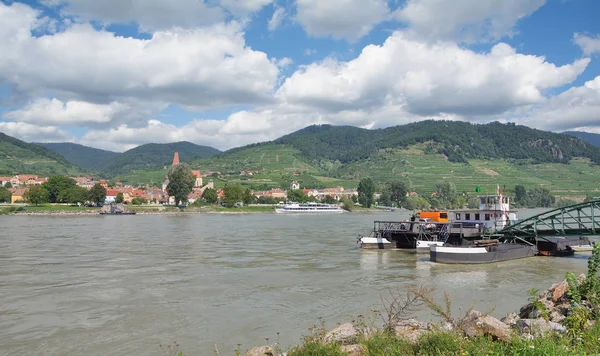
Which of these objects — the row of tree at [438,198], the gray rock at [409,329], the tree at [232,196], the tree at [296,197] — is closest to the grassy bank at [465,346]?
the gray rock at [409,329]

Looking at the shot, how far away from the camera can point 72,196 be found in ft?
400

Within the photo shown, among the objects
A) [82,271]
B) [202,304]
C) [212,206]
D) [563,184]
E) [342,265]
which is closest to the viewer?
[202,304]

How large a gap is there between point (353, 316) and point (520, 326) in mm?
7743

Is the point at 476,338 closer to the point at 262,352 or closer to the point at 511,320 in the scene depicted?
the point at 511,320

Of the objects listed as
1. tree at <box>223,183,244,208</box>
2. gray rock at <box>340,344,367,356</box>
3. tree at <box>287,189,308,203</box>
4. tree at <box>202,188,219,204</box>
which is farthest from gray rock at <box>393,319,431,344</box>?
tree at <box>287,189,308,203</box>

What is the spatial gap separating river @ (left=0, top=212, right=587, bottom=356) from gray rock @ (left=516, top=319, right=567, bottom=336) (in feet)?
22.2

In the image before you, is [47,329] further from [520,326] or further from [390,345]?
[520,326]

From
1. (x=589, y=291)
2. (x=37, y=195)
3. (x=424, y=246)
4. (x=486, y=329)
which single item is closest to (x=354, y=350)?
(x=486, y=329)

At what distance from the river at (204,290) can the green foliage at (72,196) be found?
90.0m

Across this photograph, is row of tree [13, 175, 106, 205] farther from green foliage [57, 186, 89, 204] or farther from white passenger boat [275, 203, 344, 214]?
white passenger boat [275, 203, 344, 214]

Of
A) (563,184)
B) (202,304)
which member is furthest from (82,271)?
(563,184)

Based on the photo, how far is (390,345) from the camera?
29.2 feet

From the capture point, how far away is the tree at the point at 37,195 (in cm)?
11800

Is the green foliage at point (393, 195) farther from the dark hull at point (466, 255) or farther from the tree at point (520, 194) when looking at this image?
the dark hull at point (466, 255)
